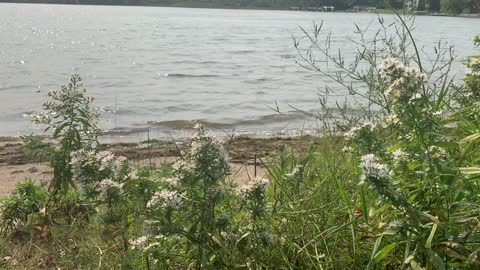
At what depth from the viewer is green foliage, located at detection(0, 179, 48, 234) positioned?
12.2 feet

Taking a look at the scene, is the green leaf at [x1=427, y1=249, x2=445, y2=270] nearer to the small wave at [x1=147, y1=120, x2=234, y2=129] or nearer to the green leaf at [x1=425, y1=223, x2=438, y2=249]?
the green leaf at [x1=425, y1=223, x2=438, y2=249]

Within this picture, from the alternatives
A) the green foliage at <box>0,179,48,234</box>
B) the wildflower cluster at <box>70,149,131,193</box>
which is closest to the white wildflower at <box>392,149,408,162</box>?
the wildflower cluster at <box>70,149,131,193</box>

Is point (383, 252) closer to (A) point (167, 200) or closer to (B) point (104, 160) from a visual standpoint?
(A) point (167, 200)

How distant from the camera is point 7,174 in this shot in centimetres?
701

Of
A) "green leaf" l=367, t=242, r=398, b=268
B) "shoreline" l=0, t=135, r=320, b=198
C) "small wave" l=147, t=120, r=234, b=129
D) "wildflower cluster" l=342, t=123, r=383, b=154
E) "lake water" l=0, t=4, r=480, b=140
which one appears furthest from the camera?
"lake water" l=0, t=4, r=480, b=140

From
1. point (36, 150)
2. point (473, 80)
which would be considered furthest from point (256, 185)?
point (473, 80)

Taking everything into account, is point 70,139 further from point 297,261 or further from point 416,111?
point 416,111

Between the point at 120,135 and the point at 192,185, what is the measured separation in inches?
302

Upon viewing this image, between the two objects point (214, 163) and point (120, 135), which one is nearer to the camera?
point (214, 163)

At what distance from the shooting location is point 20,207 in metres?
3.79

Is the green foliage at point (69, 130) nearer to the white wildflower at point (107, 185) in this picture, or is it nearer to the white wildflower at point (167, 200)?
the white wildflower at point (107, 185)

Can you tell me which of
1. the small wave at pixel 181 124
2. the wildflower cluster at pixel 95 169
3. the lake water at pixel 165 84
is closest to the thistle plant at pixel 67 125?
the wildflower cluster at pixel 95 169

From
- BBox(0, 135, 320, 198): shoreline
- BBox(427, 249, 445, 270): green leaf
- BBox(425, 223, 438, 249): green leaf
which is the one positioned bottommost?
BBox(0, 135, 320, 198): shoreline

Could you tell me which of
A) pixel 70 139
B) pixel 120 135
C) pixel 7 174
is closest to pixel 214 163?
pixel 70 139
